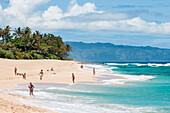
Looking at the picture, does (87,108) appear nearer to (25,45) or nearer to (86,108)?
(86,108)

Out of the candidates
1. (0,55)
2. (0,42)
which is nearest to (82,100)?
(0,55)

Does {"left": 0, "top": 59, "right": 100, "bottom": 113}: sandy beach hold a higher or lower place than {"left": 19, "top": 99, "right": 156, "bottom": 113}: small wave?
higher

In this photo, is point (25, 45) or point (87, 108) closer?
point (87, 108)

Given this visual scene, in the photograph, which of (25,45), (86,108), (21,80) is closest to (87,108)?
(86,108)

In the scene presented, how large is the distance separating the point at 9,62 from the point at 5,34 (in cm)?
3301

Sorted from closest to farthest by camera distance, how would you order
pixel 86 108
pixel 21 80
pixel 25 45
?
pixel 86 108, pixel 21 80, pixel 25 45

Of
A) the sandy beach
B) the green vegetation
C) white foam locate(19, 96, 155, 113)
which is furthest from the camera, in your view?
the green vegetation

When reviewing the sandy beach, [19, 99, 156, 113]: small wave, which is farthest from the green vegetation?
[19, 99, 156, 113]: small wave

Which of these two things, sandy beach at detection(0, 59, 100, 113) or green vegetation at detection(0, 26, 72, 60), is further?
green vegetation at detection(0, 26, 72, 60)

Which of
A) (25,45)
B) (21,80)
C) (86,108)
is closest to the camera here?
(86,108)

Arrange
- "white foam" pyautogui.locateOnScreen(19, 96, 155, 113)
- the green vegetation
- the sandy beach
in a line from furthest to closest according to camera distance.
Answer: the green vegetation → "white foam" pyautogui.locateOnScreen(19, 96, 155, 113) → the sandy beach

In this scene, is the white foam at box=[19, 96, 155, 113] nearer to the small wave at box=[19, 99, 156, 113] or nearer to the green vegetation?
the small wave at box=[19, 99, 156, 113]

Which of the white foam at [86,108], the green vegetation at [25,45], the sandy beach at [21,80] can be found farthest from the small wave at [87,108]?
the green vegetation at [25,45]

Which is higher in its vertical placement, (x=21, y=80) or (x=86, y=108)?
(x=21, y=80)
